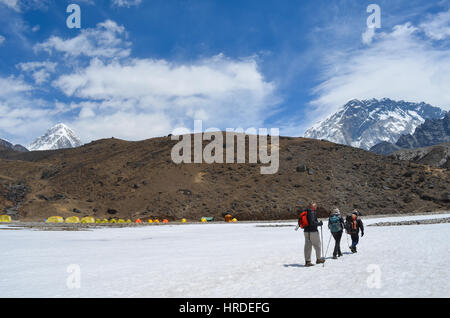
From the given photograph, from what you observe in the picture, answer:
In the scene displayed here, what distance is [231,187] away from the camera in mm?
62500

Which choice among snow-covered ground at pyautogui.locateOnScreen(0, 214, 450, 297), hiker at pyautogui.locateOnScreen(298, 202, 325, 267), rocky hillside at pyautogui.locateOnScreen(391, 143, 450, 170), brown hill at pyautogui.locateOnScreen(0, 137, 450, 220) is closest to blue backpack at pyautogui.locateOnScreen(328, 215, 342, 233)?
snow-covered ground at pyautogui.locateOnScreen(0, 214, 450, 297)

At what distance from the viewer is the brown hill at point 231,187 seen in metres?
54.8

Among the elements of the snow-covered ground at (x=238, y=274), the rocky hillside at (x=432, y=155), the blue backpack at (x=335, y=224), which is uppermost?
the rocky hillside at (x=432, y=155)

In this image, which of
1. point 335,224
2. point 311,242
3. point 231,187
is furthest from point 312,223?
point 231,187

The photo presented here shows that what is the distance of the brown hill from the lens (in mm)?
54812

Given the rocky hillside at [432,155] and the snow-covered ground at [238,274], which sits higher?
the rocky hillside at [432,155]

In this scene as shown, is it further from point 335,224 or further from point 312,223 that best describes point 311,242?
point 335,224

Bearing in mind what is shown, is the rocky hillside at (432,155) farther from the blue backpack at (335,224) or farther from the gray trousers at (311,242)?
the gray trousers at (311,242)

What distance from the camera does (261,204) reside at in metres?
55.7

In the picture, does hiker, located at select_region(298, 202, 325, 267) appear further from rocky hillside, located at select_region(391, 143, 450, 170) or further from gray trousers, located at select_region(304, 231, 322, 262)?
rocky hillside, located at select_region(391, 143, 450, 170)

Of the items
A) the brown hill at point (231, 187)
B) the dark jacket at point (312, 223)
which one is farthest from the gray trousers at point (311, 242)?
the brown hill at point (231, 187)

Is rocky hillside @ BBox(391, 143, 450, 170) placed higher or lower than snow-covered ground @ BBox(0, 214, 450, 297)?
higher
